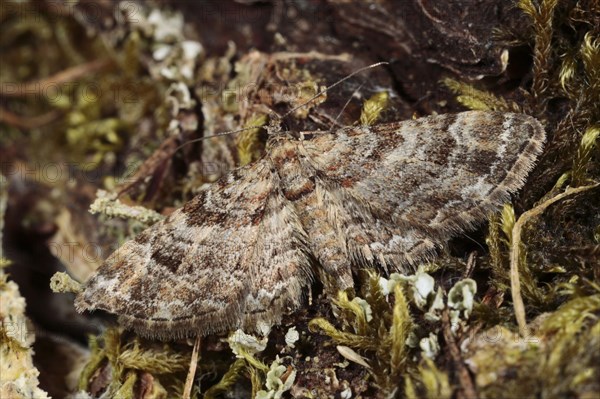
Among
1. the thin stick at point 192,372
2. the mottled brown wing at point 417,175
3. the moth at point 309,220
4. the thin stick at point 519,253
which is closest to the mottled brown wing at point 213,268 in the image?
the moth at point 309,220

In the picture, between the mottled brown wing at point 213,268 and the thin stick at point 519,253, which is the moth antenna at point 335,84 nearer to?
the mottled brown wing at point 213,268

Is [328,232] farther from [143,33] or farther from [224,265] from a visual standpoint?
Answer: [143,33]

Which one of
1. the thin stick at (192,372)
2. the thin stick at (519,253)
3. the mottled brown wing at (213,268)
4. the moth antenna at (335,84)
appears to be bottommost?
the thin stick at (192,372)

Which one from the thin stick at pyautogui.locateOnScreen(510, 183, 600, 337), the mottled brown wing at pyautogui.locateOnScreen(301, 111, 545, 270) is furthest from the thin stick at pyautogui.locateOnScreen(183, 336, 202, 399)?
the thin stick at pyautogui.locateOnScreen(510, 183, 600, 337)

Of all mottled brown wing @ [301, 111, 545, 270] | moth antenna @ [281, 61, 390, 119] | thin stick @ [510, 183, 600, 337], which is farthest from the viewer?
moth antenna @ [281, 61, 390, 119]

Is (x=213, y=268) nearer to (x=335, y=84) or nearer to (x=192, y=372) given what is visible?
(x=192, y=372)

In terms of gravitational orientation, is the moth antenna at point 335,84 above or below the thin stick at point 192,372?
above

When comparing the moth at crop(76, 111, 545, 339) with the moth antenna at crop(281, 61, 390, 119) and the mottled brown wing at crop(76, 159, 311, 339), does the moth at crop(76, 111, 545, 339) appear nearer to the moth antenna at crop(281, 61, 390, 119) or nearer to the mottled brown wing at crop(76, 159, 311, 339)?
the mottled brown wing at crop(76, 159, 311, 339)

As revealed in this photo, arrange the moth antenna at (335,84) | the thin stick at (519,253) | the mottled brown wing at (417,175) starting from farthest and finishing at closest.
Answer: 1. the moth antenna at (335,84)
2. the mottled brown wing at (417,175)
3. the thin stick at (519,253)

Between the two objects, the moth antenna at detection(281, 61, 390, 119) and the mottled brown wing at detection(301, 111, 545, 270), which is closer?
the mottled brown wing at detection(301, 111, 545, 270)
